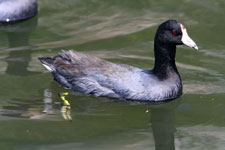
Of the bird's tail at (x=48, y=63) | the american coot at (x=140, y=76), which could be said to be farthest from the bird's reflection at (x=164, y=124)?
the bird's tail at (x=48, y=63)

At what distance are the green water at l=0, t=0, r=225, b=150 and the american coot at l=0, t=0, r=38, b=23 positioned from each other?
21 centimetres

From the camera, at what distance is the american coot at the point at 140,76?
6.64m

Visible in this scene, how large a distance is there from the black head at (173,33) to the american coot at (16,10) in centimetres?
395

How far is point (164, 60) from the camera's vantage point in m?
6.77

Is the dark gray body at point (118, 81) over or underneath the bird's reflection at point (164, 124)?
over

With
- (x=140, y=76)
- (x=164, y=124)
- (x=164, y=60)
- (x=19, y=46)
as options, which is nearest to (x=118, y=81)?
(x=140, y=76)

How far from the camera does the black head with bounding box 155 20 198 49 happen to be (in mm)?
6543

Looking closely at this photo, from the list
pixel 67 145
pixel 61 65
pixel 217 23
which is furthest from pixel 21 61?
pixel 217 23

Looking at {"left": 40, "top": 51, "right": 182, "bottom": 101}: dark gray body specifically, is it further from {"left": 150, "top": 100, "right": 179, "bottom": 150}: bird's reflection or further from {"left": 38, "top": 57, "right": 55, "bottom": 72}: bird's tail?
{"left": 38, "top": 57, "right": 55, "bottom": 72}: bird's tail

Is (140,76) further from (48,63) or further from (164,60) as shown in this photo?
(48,63)

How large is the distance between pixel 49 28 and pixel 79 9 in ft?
3.05

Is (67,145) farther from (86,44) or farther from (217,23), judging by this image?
(217,23)

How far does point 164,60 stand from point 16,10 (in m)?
4.10

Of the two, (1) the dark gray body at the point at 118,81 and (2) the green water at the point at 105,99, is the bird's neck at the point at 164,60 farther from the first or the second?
(2) the green water at the point at 105,99
